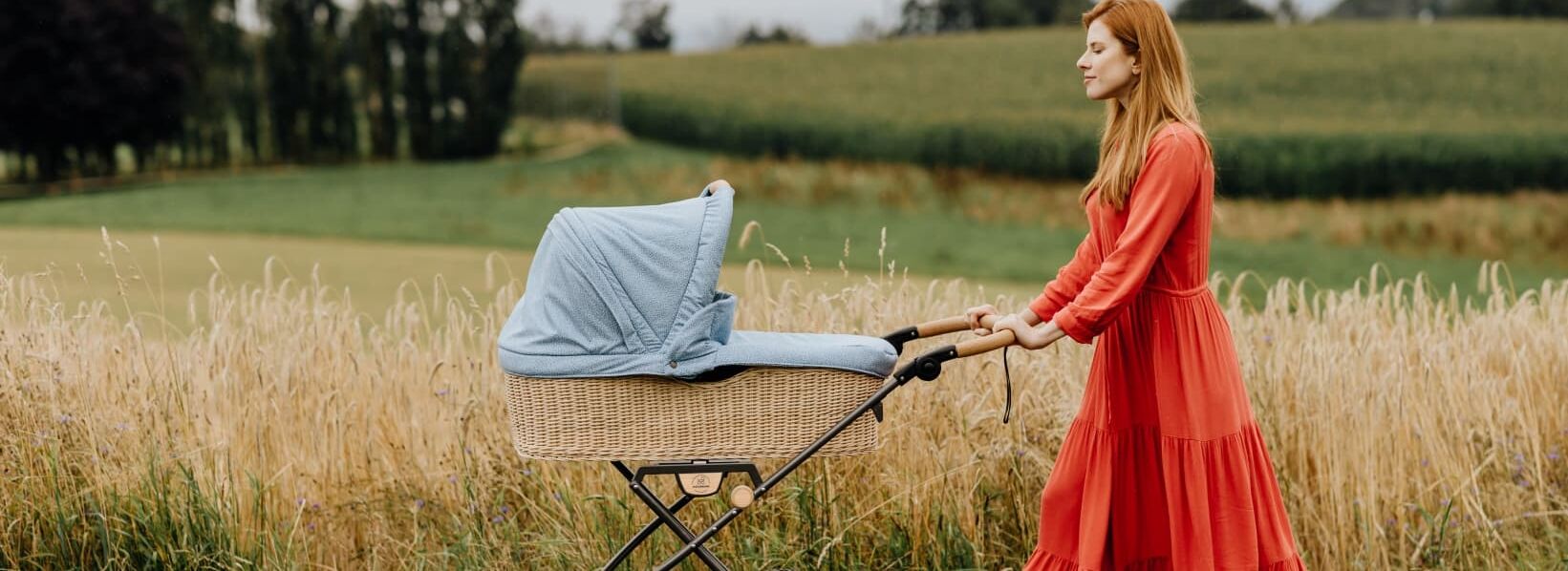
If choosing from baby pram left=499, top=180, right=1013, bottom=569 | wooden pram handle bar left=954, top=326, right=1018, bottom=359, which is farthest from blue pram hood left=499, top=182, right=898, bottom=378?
wooden pram handle bar left=954, top=326, right=1018, bottom=359

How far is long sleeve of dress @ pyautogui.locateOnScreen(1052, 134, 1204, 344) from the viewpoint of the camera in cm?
241

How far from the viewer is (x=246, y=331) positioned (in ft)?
12.8

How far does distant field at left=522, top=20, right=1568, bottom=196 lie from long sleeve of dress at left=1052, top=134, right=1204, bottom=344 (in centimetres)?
1341

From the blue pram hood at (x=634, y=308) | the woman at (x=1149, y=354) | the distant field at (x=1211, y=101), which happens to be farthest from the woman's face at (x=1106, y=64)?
the distant field at (x=1211, y=101)

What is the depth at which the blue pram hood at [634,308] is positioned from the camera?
2.41m

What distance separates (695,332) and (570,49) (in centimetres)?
3236

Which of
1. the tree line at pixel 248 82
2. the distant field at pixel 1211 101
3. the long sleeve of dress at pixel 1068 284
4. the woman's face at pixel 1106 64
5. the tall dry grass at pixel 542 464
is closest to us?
the woman's face at pixel 1106 64

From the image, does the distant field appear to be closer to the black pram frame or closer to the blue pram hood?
the black pram frame

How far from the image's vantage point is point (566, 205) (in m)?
15.4

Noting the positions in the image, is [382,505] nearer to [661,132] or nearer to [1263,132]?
[1263,132]

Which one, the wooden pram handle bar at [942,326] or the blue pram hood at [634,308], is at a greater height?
the blue pram hood at [634,308]

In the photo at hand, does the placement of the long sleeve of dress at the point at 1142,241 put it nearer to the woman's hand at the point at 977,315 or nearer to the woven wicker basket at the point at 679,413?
the woman's hand at the point at 977,315

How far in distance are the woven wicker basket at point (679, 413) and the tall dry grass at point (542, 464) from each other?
0.77 meters

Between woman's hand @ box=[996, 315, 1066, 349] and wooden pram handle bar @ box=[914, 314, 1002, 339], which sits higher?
woman's hand @ box=[996, 315, 1066, 349]
